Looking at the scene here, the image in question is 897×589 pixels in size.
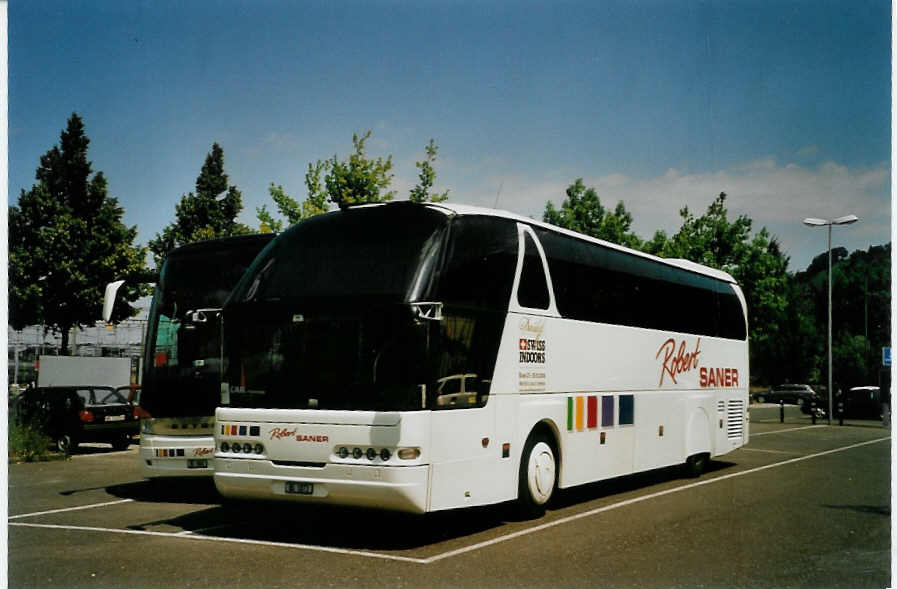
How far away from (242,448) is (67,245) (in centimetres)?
1187

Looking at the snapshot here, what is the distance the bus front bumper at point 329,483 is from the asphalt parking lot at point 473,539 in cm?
45

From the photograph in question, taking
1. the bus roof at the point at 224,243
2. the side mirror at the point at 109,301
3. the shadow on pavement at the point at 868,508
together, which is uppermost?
the bus roof at the point at 224,243

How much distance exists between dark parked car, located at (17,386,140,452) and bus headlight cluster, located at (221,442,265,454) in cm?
1161

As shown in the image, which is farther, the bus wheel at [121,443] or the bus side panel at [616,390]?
the bus wheel at [121,443]

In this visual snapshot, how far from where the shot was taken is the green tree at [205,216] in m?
19.7

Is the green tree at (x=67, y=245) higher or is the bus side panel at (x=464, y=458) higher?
the green tree at (x=67, y=245)

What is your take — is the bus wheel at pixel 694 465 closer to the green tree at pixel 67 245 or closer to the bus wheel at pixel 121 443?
the green tree at pixel 67 245

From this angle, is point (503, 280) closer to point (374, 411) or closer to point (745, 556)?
point (374, 411)

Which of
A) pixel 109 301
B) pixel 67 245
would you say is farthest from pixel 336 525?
pixel 67 245

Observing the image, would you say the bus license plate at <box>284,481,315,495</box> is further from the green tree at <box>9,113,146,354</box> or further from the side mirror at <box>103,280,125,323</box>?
the green tree at <box>9,113,146,354</box>

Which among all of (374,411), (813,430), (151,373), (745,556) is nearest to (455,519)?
(374,411)

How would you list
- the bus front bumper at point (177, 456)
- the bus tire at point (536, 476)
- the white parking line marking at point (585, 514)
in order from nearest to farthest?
the white parking line marking at point (585, 514), the bus tire at point (536, 476), the bus front bumper at point (177, 456)

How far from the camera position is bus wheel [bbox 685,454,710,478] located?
51.5 ft

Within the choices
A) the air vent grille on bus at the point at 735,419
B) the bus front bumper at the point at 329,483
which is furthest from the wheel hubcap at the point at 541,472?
the air vent grille on bus at the point at 735,419
